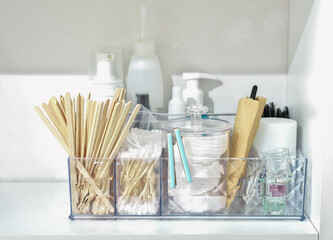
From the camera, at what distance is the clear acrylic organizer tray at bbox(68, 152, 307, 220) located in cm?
70

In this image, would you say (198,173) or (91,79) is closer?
(198,173)

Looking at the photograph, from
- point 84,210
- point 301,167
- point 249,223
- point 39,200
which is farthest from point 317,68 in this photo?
point 39,200

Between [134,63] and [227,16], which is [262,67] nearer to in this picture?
[227,16]

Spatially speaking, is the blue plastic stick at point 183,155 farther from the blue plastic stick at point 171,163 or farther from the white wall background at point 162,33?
the white wall background at point 162,33


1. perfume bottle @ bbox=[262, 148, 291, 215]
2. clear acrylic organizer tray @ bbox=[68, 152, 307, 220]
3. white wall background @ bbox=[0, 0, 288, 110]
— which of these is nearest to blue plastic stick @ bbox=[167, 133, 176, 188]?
clear acrylic organizer tray @ bbox=[68, 152, 307, 220]

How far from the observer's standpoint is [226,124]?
72 cm

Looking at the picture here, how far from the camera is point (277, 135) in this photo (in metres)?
0.73

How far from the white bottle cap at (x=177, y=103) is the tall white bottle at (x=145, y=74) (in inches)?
1.6

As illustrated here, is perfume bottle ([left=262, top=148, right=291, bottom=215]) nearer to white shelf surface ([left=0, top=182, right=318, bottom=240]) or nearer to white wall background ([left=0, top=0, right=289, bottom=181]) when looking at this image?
white shelf surface ([left=0, top=182, right=318, bottom=240])

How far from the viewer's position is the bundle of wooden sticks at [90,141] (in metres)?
0.69

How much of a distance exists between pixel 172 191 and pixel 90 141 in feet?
0.49

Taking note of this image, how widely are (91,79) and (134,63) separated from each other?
0.10 metres

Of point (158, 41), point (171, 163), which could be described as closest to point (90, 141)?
point (171, 163)

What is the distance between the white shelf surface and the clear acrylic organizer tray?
0.05ft
